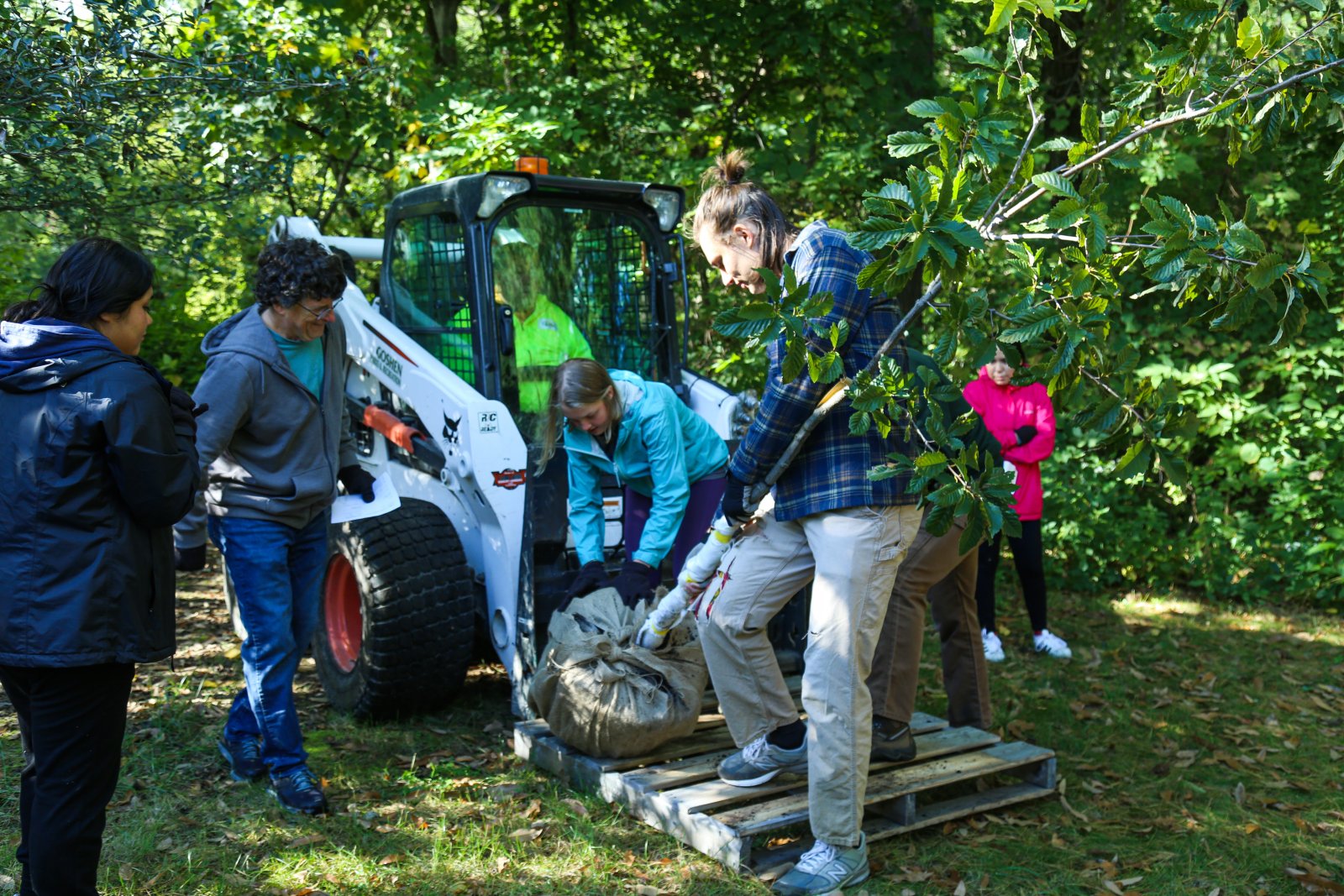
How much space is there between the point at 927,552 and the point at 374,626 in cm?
222

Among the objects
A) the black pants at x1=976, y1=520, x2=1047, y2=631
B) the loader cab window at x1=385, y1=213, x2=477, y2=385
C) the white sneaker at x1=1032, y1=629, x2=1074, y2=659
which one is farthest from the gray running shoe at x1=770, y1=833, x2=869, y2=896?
the white sneaker at x1=1032, y1=629, x2=1074, y2=659

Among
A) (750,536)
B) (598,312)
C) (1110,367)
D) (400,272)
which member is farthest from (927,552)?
(400,272)

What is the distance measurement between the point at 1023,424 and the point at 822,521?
3.25 m

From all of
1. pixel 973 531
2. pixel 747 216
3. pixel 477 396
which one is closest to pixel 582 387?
pixel 477 396

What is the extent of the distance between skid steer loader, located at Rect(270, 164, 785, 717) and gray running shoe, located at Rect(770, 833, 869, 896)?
1612 mm

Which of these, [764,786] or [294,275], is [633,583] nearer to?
[764,786]

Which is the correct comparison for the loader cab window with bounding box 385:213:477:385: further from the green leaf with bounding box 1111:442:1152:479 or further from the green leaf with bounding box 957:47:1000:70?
the green leaf with bounding box 1111:442:1152:479

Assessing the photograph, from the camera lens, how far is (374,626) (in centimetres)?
479

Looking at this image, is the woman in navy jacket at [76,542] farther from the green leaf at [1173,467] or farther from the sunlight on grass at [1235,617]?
the sunlight on grass at [1235,617]

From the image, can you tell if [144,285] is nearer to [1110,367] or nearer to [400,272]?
[1110,367]

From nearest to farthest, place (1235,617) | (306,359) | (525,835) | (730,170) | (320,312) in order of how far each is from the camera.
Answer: (730,170) → (525,835) → (320,312) → (306,359) → (1235,617)

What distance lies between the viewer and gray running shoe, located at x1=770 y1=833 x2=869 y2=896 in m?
3.48

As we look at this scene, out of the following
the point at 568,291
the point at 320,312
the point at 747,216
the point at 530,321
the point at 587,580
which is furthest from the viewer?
the point at 568,291

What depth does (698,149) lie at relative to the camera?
29.9 ft
